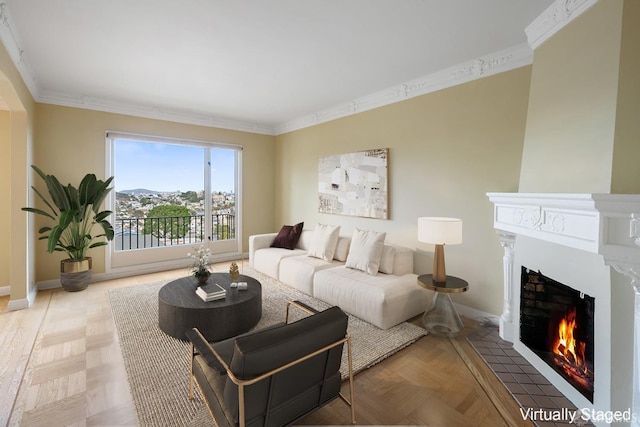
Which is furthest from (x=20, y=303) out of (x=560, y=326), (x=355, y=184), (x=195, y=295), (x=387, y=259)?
(x=560, y=326)

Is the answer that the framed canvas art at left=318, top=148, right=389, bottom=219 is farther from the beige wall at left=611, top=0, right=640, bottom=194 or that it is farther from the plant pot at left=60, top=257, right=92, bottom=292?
the plant pot at left=60, top=257, right=92, bottom=292

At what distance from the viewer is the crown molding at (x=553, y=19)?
6.83 feet

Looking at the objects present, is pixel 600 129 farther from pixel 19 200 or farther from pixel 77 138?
pixel 77 138

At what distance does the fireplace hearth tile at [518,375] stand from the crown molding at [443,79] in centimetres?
277

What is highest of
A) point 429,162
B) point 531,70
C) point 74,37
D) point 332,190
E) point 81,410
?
point 74,37

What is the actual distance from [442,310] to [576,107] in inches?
86.5

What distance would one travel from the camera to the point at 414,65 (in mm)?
3354

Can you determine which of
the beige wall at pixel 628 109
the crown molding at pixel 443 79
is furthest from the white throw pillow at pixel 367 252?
the beige wall at pixel 628 109

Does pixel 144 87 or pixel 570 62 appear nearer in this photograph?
pixel 570 62

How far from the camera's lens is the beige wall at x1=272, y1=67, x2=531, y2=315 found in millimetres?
3020

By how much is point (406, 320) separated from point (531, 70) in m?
2.87

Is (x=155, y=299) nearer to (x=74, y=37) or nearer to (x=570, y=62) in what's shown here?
(x=74, y=37)

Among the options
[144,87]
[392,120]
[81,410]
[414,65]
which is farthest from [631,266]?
[144,87]

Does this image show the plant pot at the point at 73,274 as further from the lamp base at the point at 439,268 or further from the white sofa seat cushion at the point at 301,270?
the lamp base at the point at 439,268
